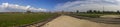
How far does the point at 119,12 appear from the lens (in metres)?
→ 156
